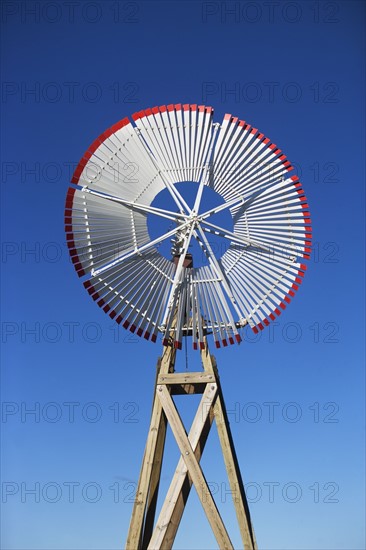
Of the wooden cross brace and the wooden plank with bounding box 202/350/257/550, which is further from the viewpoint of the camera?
the wooden plank with bounding box 202/350/257/550

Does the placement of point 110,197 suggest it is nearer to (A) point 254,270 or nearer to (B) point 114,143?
(B) point 114,143

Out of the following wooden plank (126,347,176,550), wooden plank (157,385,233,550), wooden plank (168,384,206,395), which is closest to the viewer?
wooden plank (157,385,233,550)

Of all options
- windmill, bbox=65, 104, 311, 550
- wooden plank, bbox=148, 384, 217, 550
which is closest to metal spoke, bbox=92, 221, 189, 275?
windmill, bbox=65, 104, 311, 550

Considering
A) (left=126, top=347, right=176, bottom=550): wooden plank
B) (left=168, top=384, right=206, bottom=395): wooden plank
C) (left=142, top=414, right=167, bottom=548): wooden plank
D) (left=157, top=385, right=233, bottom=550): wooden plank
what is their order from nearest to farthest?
(left=157, top=385, right=233, bottom=550): wooden plank
(left=126, top=347, right=176, bottom=550): wooden plank
(left=142, top=414, right=167, bottom=548): wooden plank
(left=168, top=384, right=206, bottom=395): wooden plank

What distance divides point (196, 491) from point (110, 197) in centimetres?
447

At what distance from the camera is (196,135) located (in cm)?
1199

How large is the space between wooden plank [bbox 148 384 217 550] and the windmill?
22 mm

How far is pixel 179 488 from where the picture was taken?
11250mm

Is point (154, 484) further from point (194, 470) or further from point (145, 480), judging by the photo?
point (194, 470)

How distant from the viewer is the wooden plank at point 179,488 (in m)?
11.0

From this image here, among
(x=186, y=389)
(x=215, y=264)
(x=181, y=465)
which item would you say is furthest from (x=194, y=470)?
(x=215, y=264)

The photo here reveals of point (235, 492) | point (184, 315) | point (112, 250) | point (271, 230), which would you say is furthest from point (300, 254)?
point (235, 492)

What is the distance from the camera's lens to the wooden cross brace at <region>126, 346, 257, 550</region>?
1106cm

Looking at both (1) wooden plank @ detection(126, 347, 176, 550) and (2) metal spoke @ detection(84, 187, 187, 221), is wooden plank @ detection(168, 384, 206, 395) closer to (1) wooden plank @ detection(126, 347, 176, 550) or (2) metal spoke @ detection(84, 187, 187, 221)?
(1) wooden plank @ detection(126, 347, 176, 550)
